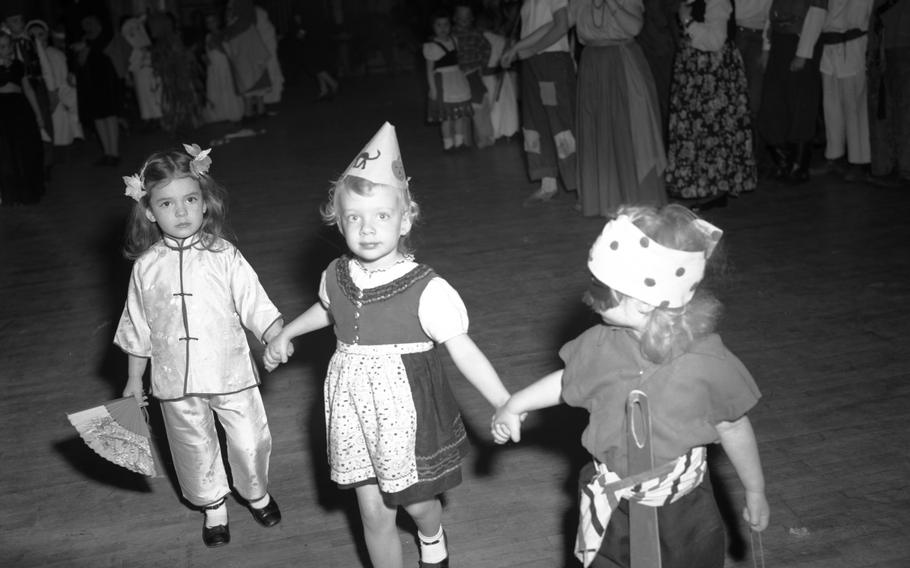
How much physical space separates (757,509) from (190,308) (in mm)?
1902

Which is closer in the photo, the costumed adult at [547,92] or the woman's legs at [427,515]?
the woman's legs at [427,515]

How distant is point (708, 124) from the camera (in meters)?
7.15

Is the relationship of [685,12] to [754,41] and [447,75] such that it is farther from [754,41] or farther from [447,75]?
[447,75]

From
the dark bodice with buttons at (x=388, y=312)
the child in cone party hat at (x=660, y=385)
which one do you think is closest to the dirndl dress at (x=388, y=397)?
the dark bodice with buttons at (x=388, y=312)

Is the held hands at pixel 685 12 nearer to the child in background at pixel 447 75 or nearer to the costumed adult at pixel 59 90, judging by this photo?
the child in background at pixel 447 75

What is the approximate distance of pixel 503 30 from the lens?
10.4 m

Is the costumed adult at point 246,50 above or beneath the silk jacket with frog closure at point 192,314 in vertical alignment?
above

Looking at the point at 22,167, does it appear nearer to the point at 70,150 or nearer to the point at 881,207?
the point at 70,150

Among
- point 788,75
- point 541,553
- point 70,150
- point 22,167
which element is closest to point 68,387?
point 541,553

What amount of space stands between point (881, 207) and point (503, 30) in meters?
4.75

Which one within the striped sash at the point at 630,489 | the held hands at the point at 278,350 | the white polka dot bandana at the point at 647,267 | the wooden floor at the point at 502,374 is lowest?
the wooden floor at the point at 502,374

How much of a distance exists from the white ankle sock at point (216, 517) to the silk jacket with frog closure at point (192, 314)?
1.60 ft

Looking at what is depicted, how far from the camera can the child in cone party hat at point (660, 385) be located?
2.35 meters

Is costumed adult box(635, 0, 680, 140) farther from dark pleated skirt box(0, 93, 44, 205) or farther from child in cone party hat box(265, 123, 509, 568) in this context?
dark pleated skirt box(0, 93, 44, 205)
